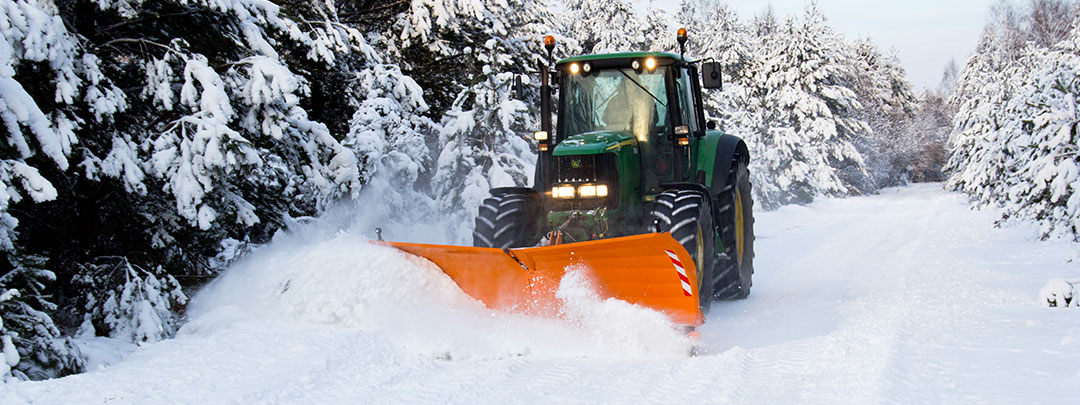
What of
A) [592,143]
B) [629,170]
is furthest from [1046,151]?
[592,143]

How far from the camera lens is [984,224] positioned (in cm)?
1620

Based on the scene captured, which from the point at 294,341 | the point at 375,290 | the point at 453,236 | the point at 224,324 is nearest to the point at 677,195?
the point at 375,290

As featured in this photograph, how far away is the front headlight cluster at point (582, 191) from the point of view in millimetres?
6457

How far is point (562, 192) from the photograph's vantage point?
6516mm

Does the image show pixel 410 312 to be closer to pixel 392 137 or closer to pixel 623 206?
pixel 623 206

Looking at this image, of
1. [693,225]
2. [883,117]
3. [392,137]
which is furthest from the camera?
[883,117]

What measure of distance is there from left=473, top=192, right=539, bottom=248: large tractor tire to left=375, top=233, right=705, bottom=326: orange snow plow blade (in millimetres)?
860

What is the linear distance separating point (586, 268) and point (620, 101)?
2.41 meters

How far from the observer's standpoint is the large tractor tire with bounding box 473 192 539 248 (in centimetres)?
660

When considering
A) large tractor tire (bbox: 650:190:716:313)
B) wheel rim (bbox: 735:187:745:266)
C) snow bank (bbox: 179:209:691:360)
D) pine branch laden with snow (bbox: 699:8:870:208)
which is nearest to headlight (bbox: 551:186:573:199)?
large tractor tire (bbox: 650:190:716:313)

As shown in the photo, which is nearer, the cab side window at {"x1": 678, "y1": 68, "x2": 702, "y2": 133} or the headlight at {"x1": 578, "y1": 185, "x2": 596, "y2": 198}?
the headlight at {"x1": 578, "y1": 185, "x2": 596, "y2": 198}

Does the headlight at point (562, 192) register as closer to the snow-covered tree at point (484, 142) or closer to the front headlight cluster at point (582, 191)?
the front headlight cluster at point (582, 191)

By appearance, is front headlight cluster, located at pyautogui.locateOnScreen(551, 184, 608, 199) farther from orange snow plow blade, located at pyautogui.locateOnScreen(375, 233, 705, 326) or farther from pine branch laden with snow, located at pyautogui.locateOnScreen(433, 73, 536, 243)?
pine branch laden with snow, located at pyautogui.locateOnScreen(433, 73, 536, 243)

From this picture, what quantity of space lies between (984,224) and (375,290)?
597 inches
